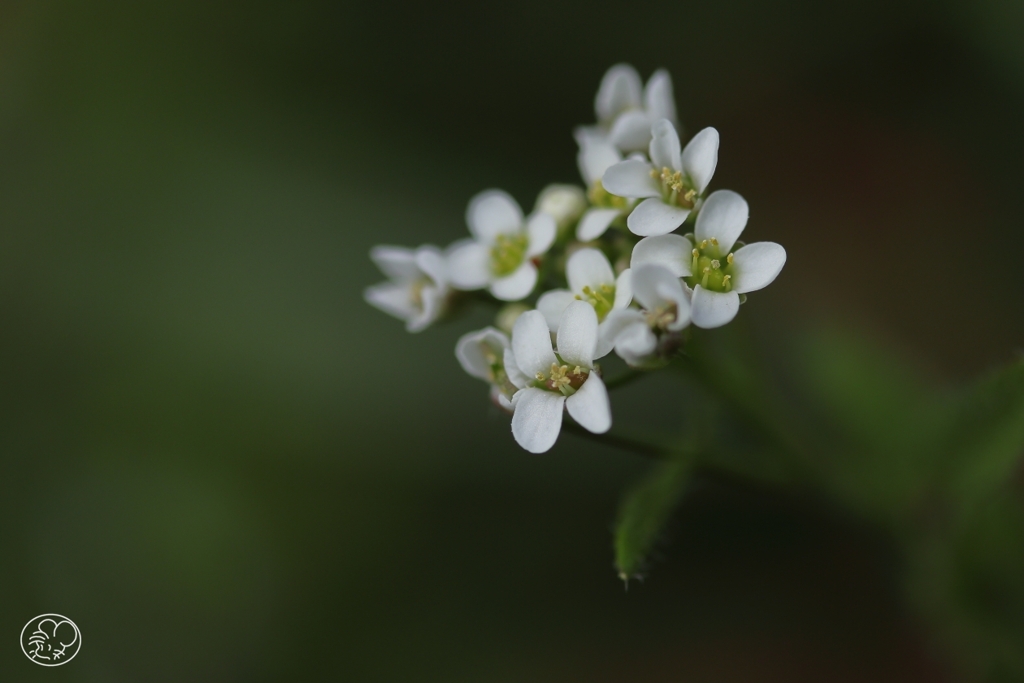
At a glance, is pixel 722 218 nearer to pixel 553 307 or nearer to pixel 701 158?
pixel 701 158

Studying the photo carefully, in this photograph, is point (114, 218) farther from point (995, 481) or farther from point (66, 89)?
point (995, 481)

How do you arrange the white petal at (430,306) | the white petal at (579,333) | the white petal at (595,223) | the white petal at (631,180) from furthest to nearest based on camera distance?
the white petal at (430,306) < the white petal at (595,223) < the white petal at (631,180) < the white petal at (579,333)

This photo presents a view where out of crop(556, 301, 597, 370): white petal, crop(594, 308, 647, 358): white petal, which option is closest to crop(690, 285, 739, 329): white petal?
crop(594, 308, 647, 358): white petal

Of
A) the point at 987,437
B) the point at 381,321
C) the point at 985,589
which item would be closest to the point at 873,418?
the point at 985,589

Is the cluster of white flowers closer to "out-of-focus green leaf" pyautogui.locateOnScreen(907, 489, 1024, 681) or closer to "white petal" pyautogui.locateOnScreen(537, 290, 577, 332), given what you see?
"white petal" pyautogui.locateOnScreen(537, 290, 577, 332)

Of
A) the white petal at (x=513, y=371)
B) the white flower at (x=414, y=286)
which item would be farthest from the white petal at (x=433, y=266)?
the white petal at (x=513, y=371)

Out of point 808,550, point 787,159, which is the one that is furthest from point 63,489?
point 787,159

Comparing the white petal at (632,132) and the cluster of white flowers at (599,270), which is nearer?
the cluster of white flowers at (599,270)

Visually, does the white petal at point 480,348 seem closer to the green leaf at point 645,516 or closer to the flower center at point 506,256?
the flower center at point 506,256
